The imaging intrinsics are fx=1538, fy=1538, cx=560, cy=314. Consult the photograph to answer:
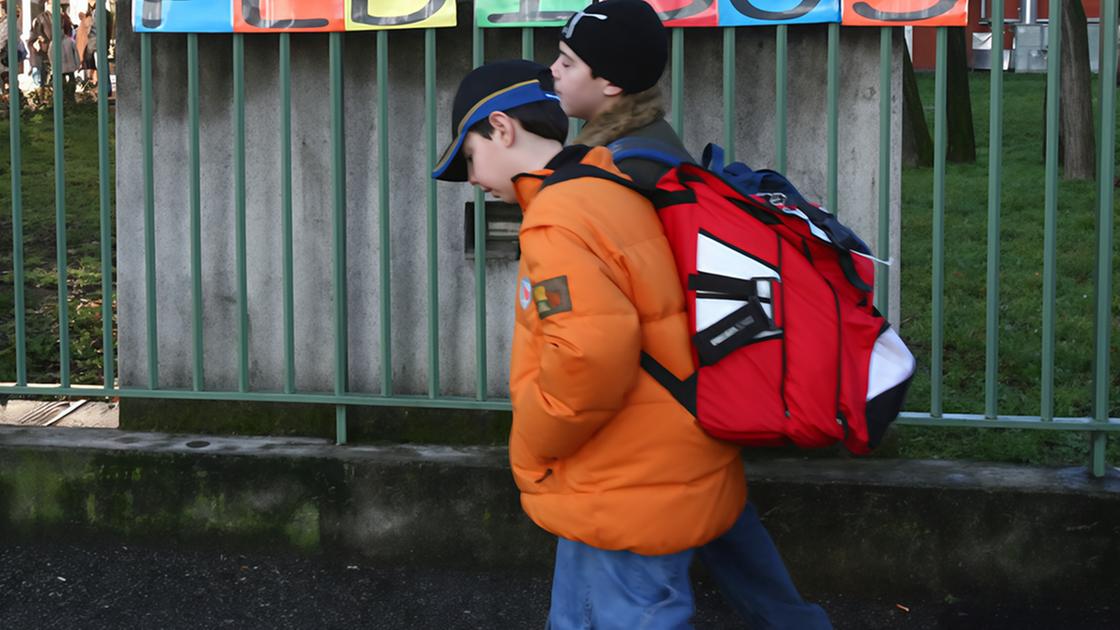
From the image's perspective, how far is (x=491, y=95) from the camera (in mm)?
2891

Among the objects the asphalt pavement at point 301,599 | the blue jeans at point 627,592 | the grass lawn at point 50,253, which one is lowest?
the asphalt pavement at point 301,599

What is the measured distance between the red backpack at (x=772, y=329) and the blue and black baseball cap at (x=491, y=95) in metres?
0.22

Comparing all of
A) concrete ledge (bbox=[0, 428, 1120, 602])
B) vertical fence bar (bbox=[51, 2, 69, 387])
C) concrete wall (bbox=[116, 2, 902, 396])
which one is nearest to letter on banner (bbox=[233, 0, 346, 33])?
concrete wall (bbox=[116, 2, 902, 396])

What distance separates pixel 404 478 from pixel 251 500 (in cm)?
51

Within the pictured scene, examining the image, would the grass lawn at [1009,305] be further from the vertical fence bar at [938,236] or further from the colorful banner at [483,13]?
the colorful banner at [483,13]

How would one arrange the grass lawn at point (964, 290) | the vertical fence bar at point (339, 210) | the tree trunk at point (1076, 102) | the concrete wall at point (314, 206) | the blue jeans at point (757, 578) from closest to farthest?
the blue jeans at point (757, 578) → the vertical fence bar at point (339, 210) → the concrete wall at point (314, 206) → the grass lawn at point (964, 290) → the tree trunk at point (1076, 102)

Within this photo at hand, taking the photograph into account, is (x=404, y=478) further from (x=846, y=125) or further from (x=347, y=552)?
(x=846, y=125)

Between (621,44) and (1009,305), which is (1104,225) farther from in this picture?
(1009,305)

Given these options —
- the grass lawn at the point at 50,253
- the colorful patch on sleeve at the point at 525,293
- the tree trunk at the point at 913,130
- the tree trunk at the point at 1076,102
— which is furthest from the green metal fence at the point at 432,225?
the tree trunk at the point at 913,130

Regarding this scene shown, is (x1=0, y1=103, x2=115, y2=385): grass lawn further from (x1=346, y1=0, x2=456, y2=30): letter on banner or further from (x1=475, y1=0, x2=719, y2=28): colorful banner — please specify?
(x1=475, y1=0, x2=719, y2=28): colorful banner

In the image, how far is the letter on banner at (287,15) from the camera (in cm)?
478

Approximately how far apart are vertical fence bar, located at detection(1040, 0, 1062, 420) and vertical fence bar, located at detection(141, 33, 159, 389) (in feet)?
8.97

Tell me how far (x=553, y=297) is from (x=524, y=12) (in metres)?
2.23

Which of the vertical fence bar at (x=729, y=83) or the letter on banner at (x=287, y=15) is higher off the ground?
the letter on banner at (x=287, y=15)
